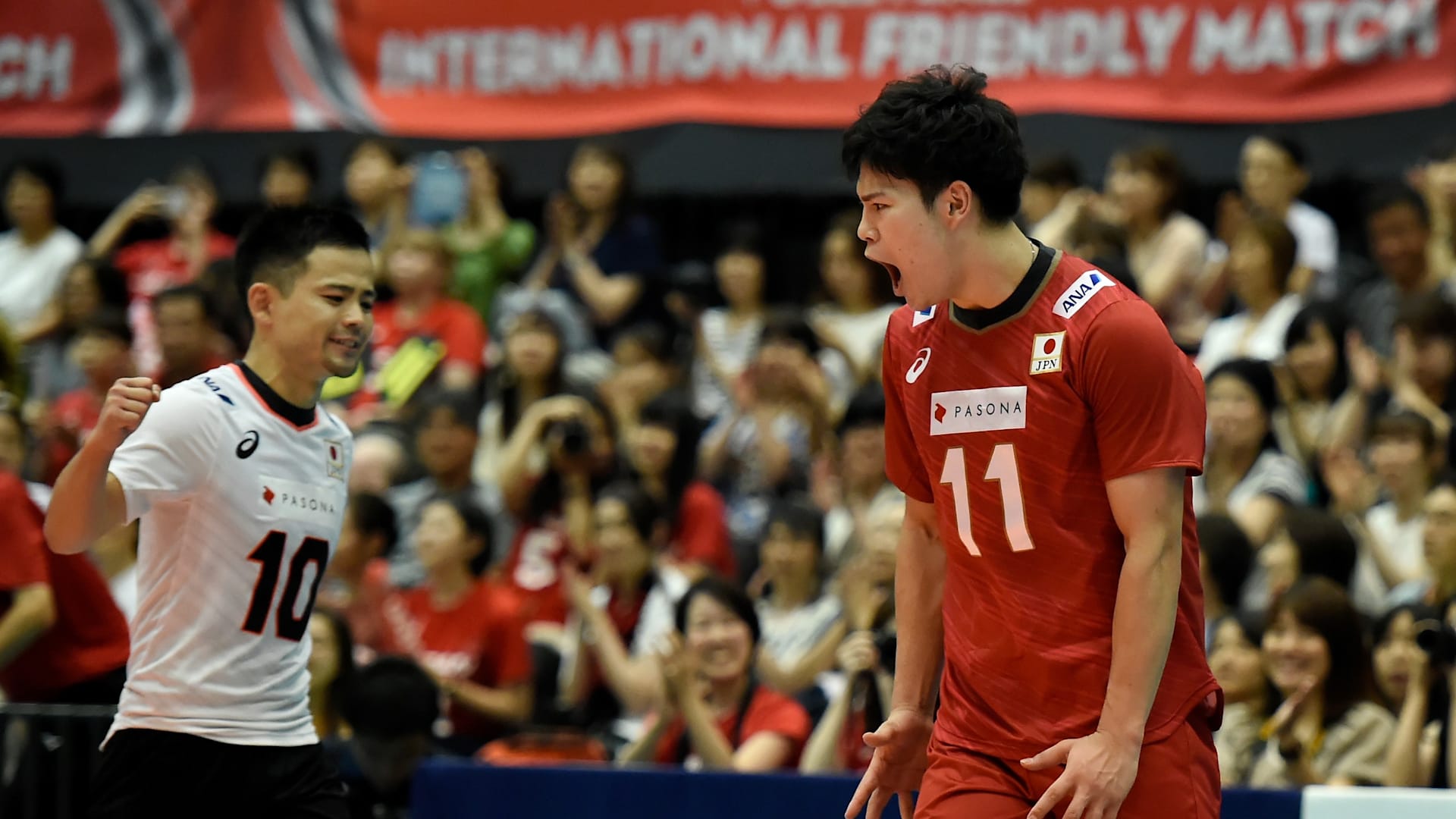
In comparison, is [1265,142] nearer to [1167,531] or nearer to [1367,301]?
[1367,301]

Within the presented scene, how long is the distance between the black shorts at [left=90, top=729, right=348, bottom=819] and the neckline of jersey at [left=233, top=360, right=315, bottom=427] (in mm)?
802

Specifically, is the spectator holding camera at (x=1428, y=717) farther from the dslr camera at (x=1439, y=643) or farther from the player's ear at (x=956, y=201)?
the player's ear at (x=956, y=201)

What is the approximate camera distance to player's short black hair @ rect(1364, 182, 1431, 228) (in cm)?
809

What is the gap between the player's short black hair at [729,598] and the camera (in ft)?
21.9

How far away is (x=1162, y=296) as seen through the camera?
8453 millimetres

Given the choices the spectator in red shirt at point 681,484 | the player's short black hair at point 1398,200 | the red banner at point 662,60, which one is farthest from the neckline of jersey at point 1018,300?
the red banner at point 662,60

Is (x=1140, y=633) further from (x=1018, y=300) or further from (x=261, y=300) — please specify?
(x=261, y=300)

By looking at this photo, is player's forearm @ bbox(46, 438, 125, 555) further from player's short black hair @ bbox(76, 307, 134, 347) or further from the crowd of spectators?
player's short black hair @ bbox(76, 307, 134, 347)

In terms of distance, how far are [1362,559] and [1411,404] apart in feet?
2.94

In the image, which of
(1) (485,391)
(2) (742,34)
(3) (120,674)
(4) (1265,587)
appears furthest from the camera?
(2) (742,34)

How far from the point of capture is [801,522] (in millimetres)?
7352

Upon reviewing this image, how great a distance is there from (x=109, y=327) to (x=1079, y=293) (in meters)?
6.57

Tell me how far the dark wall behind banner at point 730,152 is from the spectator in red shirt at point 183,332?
7.97 ft

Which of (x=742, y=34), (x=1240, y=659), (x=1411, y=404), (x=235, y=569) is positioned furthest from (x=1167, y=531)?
(x=742, y=34)
